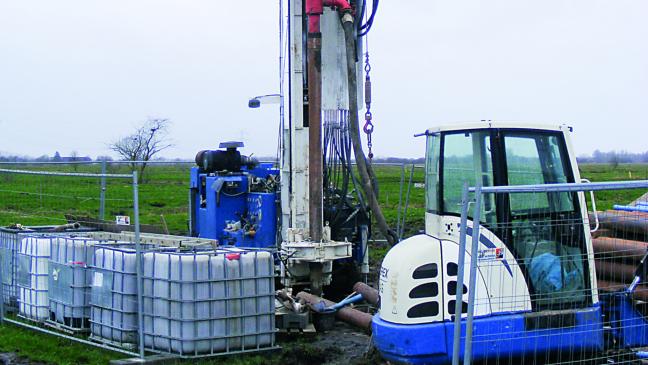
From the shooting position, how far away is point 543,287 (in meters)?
6.49

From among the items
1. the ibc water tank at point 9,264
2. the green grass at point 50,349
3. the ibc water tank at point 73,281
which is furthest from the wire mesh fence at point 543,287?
the ibc water tank at point 9,264

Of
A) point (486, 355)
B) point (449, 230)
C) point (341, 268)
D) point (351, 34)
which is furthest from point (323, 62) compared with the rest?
point (486, 355)

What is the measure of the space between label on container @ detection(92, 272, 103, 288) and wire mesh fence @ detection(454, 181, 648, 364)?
14.1 ft

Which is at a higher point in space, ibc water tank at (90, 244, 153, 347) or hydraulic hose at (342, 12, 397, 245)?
hydraulic hose at (342, 12, 397, 245)

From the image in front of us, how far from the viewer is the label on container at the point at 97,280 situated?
8.77m

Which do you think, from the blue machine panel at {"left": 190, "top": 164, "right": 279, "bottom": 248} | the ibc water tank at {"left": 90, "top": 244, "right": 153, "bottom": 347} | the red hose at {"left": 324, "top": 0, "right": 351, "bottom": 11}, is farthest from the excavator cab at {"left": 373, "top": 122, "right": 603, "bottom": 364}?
the blue machine panel at {"left": 190, "top": 164, "right": 279, "bottom": 248}

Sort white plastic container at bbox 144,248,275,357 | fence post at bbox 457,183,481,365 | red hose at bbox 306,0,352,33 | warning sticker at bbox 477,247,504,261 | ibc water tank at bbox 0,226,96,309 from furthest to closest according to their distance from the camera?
1. ibc water tank at bbox 0,226,96,309
2. red hose at bbox 306,0,352,33
3. white plastic container at bbox 144,248,275,357
4. warning sticker at bbox 477,247,504,261
5. fence post at bbox 457,183,481,365

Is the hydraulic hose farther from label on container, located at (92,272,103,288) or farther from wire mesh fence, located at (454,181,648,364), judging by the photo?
label on container, located at (92,272,103,288)

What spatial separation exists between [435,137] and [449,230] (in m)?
0.88

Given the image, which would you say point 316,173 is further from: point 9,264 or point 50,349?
point 9,264

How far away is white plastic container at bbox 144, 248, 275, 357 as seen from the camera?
8133mm

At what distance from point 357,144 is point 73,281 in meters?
3.85

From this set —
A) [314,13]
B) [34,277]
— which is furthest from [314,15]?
[34,277]

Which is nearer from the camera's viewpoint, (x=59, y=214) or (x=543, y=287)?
(x=543, y=287)
